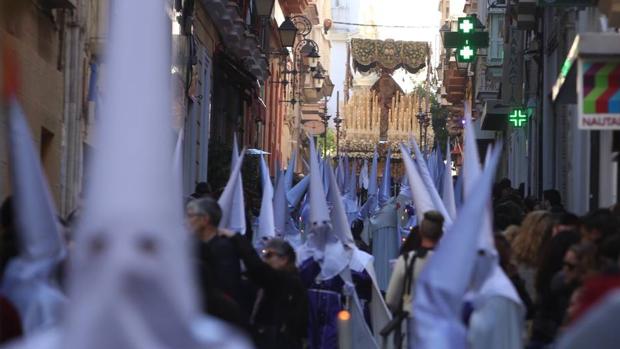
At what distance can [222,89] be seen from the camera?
41.4 metres

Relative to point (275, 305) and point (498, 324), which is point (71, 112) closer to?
point (275, 305)

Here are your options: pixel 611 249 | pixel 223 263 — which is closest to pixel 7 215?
pixel 223 263

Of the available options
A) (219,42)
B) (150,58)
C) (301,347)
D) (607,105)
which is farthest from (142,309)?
(219,42)

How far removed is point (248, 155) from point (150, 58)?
32.7 meters

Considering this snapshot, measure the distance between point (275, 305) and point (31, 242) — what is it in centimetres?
514

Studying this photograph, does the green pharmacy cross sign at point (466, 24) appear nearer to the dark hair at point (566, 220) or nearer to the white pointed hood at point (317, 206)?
the white pointed hood at point (317, 206)

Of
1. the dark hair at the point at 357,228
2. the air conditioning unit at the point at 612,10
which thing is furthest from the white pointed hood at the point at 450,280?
the dark hair at the point at 357,228

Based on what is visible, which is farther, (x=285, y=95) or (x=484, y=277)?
(x=285, y=95)

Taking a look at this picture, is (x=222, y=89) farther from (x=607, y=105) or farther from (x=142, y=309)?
(x=142, y=309)

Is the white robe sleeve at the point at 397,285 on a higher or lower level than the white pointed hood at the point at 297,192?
lower

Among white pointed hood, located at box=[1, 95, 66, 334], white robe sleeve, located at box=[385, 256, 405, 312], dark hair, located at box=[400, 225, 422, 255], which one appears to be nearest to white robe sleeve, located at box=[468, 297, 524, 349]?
white pointed hood, located at box=[1, 95, 66, 334]

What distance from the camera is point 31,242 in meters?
6.41

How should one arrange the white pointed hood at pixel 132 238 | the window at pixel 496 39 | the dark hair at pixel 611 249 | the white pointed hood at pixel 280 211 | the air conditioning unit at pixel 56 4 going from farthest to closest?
1. the window at pixel 496 39
2. the air conditioning unit at pixel 56 4
3. the white pointed hood at pixel 280 211
4. the dark hair at pixel 611 249
5. the white pointed hood at pixel 132 238

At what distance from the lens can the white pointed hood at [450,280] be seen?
6836 millimetres
